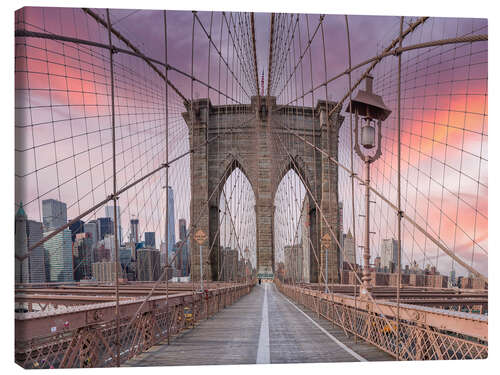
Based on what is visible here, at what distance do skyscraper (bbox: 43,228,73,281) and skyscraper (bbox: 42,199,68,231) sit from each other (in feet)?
0.62

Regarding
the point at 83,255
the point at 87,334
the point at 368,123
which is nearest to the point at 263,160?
the point at 368,123

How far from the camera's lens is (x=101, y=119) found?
20.9 feet

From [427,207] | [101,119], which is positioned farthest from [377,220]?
[101,119]

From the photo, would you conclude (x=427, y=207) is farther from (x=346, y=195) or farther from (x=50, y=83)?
(x=346, y=195)

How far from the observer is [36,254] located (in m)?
4.82

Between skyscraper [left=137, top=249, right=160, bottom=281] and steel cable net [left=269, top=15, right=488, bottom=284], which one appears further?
skyscraper [left=137, top=249, right=160, bottom=281]

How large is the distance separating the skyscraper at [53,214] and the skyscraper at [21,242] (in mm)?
281

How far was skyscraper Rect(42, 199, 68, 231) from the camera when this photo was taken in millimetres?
4979

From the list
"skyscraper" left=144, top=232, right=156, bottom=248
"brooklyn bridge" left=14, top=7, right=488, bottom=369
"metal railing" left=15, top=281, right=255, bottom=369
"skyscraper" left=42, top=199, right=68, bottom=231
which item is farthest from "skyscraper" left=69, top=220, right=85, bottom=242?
"skyscraper" left=144, top=232, right=156, bottom=248

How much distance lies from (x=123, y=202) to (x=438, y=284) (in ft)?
25.8

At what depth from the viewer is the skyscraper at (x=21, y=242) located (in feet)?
14.6

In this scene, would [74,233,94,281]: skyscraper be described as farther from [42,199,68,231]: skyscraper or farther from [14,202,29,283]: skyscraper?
[14,202,29,283]: skyscraper

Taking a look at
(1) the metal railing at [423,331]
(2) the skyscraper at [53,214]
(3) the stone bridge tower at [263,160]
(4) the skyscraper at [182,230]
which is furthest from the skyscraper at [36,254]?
(3) the stone bridge tower at [263,160]

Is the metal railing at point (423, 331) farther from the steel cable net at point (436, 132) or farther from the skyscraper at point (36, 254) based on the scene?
the skyscraper at point (36, 254)
